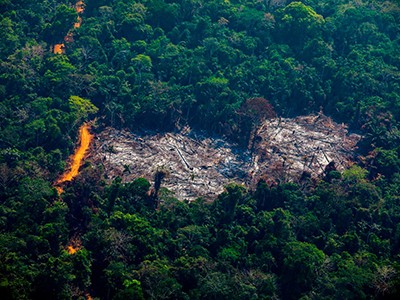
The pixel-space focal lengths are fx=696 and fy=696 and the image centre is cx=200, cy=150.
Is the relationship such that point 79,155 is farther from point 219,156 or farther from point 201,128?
point 219,156

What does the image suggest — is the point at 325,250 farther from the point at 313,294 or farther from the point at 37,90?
the point at 37,90

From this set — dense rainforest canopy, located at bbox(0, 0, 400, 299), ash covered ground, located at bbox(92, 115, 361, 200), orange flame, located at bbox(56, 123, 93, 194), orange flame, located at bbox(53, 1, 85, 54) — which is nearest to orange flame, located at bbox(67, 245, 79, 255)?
dense rainforest canopy, located at bbox(0, 0, 400, 299)

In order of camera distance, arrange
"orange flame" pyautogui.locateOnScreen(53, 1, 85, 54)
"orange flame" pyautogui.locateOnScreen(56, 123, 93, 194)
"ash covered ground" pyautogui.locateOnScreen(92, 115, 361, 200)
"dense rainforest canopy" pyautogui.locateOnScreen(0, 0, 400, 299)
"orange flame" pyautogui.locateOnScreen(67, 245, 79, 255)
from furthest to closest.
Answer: "orange flame" pyautogui.locateOnScreen(53, 1, 85, 54) < "ash covered ground" pyautogui.locateOnScreen(92, 115, 361, 200) < "orange flame" pyautogui.locateOnScreen(56, 123, 93, 194) < "orange flame" pyautogui.locateOnScreen(67, 245, 79, 255) < "dense rainforest canopy" pyautogui.locateOnScreen(0, 0, 400, 299)

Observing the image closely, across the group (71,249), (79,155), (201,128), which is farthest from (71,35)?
(71,249)

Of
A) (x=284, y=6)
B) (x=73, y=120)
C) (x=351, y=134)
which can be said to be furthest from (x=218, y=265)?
(x=284, y=6)

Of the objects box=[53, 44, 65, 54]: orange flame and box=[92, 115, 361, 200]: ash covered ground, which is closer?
box=[92, 115, 361, 200]: ash covered ground

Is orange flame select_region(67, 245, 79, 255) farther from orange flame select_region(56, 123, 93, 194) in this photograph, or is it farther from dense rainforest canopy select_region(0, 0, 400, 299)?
orange flame select_region(56, 123, 93, 194)

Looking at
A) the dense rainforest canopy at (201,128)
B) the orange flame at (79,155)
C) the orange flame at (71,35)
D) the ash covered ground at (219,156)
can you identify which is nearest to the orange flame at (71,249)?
the dense rainforest canopy at (201,128)
